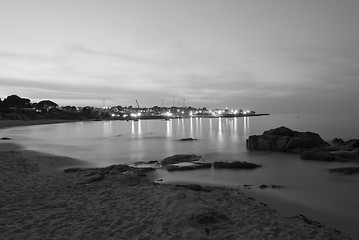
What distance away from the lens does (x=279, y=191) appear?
45.0 ft

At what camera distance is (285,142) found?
27219 mm

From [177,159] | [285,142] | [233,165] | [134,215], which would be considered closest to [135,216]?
[134,215]

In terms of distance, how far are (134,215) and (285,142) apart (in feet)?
73.7

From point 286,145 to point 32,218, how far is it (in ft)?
79.8

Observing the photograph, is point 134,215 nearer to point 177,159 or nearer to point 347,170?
point 177,159

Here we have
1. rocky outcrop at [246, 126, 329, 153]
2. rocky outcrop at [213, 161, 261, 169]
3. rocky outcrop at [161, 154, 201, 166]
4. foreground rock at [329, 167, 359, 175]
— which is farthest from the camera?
rocky outcrop at [246, 126, 329, 153]

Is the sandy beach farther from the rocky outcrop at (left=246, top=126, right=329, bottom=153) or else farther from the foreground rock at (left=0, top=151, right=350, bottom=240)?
the rocky outcrop at (left=246, top=126, right=329, bottom=153)

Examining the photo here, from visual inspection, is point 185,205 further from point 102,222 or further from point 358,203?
point 358,203

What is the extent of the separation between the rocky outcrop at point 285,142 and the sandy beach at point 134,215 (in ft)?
56.8

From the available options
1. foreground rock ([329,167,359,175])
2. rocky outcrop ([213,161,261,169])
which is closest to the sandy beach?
rocky outcrop ([213,161,261,169])

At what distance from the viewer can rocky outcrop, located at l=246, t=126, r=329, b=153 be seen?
2658 cm

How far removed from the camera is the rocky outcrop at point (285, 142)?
87.2ft

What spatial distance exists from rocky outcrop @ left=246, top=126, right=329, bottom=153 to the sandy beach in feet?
56.8

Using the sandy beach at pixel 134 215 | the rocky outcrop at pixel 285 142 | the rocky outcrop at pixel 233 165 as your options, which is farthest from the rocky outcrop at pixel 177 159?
the rocky outcrop at pixel 285 142
